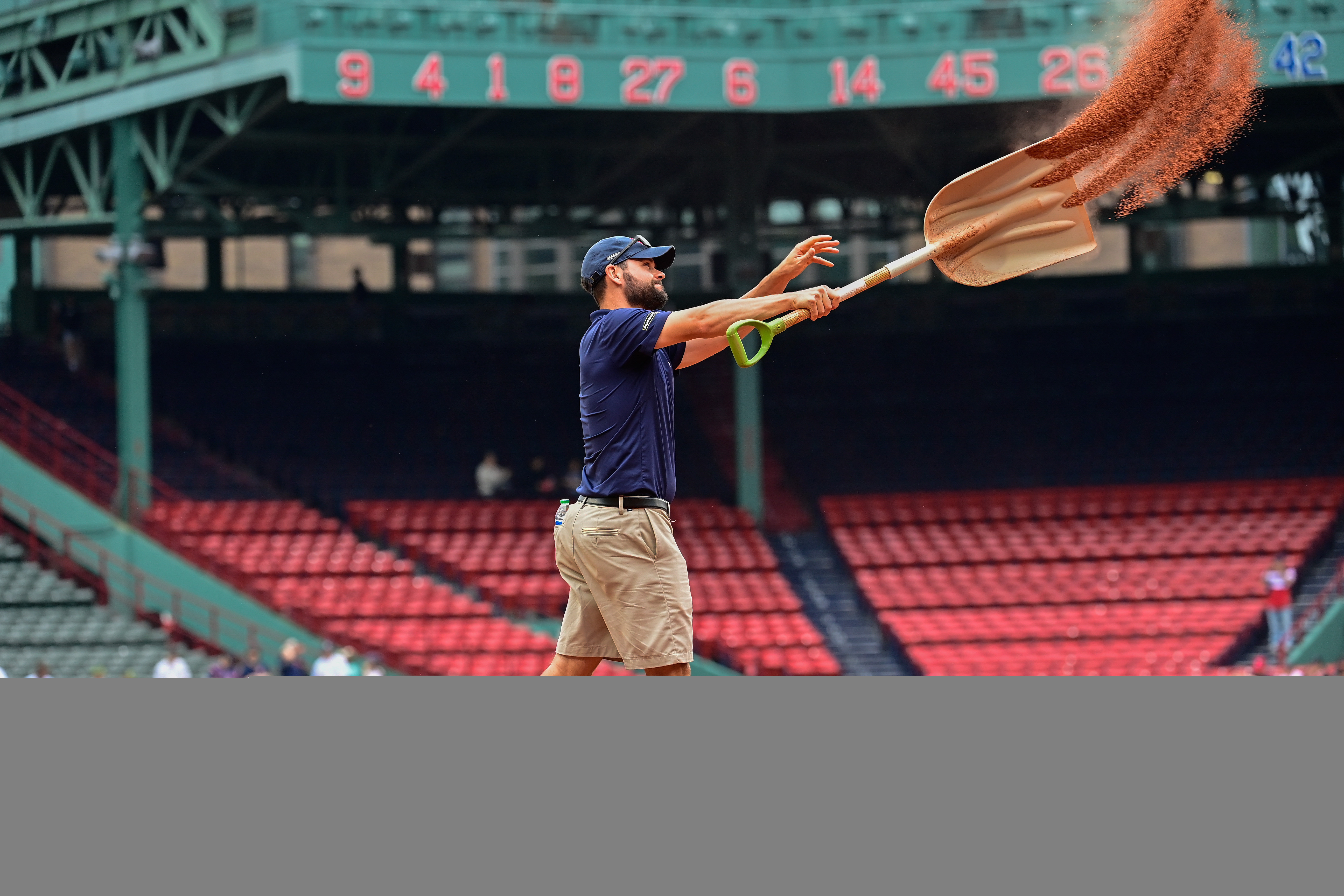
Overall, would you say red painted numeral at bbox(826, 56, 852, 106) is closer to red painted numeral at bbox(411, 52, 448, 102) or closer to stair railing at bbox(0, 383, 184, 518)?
A: red painted numeral at bbox(411, 52, 448, 102)

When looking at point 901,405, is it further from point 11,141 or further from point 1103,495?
point 11,141

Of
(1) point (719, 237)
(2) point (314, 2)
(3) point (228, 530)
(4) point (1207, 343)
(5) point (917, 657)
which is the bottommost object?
(5) point (917, 657)

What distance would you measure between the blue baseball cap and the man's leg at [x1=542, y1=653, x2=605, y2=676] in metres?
1.33

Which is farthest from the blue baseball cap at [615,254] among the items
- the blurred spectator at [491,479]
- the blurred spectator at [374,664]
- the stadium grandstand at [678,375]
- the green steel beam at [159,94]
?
the blurred spectator at [491,479]

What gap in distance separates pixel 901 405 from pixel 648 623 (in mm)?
18997

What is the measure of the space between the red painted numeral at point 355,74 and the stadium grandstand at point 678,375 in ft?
0.13

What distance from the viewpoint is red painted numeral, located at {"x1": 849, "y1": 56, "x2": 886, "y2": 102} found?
57.4ft

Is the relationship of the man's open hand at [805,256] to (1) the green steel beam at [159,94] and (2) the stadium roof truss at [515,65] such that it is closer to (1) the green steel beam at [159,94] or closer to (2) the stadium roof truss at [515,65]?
(2) the stadium roof truss at [515,65]

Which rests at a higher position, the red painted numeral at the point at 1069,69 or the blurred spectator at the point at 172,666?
the red painted numeral at the point at 1069,69

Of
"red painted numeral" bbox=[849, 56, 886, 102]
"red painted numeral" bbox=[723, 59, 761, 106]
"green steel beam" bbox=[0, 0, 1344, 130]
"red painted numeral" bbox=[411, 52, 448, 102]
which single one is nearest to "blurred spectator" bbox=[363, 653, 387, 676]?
"green steel beam" bbox=[0, 0, 1344, 130]

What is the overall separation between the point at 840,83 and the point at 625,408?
43.1 feet

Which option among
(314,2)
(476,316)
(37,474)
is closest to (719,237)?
(476,316)

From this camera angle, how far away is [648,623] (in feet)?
17.2

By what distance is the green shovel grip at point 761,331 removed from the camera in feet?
16.1
